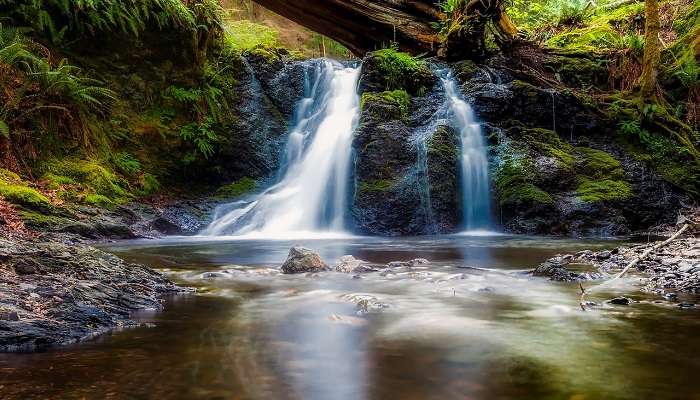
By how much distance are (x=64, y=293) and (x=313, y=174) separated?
802 centimetres

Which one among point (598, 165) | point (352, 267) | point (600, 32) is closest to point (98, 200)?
point (352, 267)

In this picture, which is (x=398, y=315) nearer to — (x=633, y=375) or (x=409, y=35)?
(x=633, y=375)

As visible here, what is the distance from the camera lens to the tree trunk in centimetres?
1054

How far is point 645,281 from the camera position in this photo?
169 inches

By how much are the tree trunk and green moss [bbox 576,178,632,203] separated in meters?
2.53

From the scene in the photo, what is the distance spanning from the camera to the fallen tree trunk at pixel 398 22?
11500 millimetres

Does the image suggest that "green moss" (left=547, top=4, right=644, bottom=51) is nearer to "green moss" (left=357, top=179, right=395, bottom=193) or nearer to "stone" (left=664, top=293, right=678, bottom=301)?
"green moss" (left=357, top=179, right=395, bottom=193)

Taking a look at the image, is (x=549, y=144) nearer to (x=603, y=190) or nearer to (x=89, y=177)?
(x=603, y=190)

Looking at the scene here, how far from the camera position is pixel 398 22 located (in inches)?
483

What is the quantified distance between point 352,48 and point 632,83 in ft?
21.1

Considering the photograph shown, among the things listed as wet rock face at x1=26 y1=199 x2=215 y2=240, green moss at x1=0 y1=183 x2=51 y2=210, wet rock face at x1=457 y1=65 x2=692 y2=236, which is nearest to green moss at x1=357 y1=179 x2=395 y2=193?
wet rock face at x1=457 y1=65 x2=692 y2=236

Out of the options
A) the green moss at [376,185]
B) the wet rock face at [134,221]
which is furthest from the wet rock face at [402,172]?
the wet rock face at [134,221]

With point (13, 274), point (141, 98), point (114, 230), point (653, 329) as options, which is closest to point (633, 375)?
point (653, 329)

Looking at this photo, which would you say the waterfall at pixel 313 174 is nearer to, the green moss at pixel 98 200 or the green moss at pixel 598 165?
the green moss at pixel 98 200
